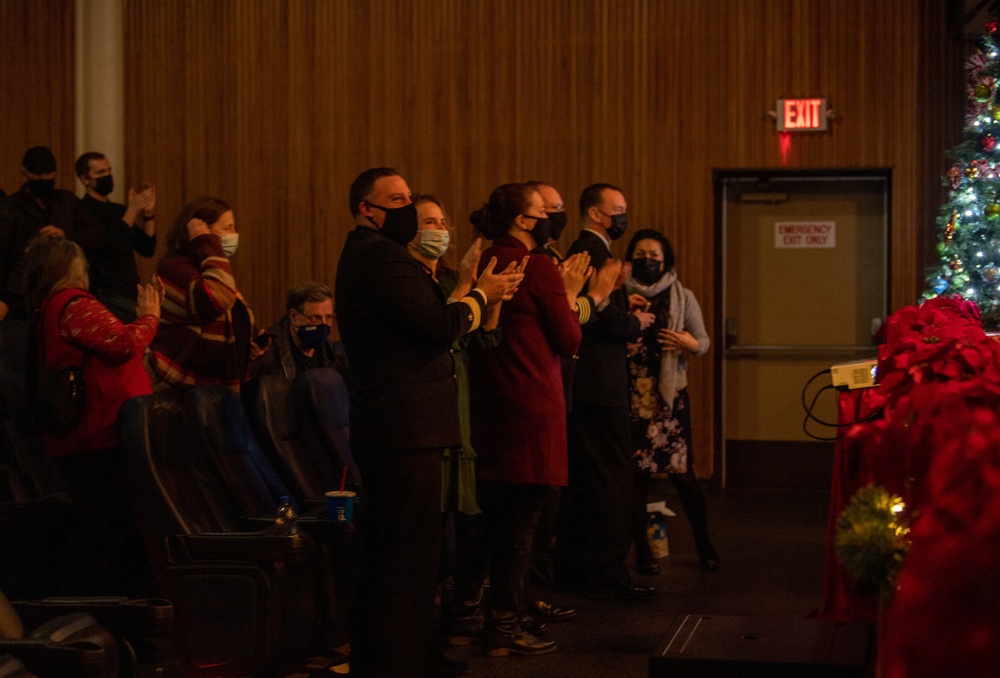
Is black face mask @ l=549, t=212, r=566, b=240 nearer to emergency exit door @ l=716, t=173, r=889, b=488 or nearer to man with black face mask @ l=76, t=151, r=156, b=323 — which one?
man with black face mask @ l=76, t=151, r=156, b=323

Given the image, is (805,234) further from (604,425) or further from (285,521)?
(285,521)

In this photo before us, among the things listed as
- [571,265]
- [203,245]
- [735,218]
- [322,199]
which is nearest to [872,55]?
[735,218]

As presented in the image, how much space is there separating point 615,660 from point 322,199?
203 inches

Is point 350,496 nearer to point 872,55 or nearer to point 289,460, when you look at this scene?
point 289,460

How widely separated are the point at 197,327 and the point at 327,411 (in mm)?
664

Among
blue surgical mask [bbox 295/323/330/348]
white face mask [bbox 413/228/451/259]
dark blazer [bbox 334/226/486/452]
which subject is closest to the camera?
dark blazer [bbox 334/226/486/452]

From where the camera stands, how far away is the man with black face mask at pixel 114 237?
7047mm

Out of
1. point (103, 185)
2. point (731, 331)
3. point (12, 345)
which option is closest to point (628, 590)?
point (12, 345)

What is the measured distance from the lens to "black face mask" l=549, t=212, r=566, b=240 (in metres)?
4.49

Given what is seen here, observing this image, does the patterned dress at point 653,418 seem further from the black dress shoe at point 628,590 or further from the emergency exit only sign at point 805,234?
the emergency exit only sign at point 805,234

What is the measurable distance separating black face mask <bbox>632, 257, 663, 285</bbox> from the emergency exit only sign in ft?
8.97

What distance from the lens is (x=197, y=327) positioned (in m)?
4.75

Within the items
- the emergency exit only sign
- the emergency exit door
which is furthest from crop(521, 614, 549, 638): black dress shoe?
the emergency exit only sign

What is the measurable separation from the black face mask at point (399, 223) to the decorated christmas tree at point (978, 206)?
390 centimetres
